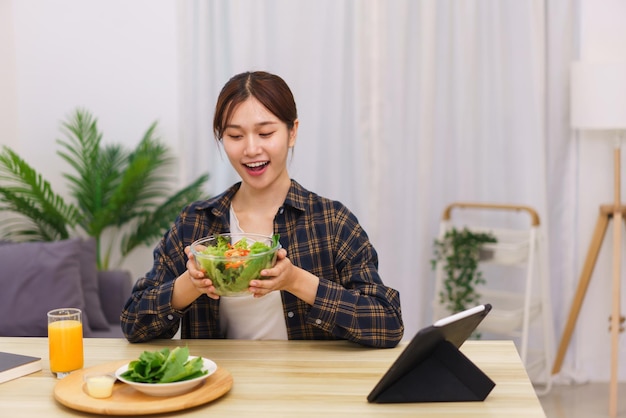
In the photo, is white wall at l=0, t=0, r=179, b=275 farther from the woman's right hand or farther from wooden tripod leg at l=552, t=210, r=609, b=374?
the woman's right hand

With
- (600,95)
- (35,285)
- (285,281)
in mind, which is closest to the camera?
(285,281)

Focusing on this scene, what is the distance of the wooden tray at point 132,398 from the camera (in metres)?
1.74

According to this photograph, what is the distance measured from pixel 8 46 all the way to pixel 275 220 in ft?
8.36

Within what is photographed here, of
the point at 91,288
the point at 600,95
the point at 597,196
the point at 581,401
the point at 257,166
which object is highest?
the point at 600,95

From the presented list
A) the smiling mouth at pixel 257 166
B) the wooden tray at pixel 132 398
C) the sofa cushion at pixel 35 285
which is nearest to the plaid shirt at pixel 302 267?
the smiling mouth at pixel 257 166

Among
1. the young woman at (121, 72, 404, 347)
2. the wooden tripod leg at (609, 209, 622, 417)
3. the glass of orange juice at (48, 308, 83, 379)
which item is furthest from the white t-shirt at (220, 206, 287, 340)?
the wooden tripod leg at (609, 209, 622, 417)

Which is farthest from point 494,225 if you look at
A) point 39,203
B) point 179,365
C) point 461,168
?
point 179,365

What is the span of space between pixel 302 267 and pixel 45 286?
1.57 metres

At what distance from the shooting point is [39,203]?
4008 millimetres

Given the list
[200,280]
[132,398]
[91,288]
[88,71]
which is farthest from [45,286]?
[132,398]

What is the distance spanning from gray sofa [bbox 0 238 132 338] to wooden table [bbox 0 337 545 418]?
1.22m

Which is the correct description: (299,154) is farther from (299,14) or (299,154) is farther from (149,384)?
(149,384)

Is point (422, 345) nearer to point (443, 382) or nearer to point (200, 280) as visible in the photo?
point (443, 382)

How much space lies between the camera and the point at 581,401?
4.11 metres
